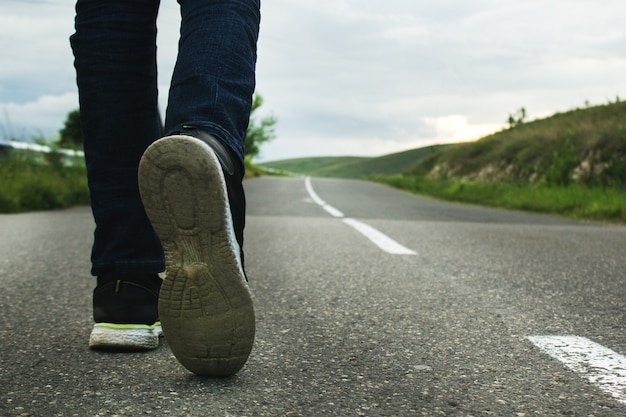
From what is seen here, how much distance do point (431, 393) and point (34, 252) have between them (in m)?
3.21

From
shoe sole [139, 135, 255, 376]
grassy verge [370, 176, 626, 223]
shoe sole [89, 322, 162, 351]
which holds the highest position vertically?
shoe sole [139, 135, 255, 376]

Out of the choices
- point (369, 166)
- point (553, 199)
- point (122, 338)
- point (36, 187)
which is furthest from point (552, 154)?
point (369, 166)

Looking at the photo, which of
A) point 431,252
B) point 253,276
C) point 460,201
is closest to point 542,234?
point 431,252

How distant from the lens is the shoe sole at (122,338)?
6.13ft

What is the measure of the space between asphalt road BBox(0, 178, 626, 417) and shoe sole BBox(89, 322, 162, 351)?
0.03 meters

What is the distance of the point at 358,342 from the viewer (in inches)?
80.4

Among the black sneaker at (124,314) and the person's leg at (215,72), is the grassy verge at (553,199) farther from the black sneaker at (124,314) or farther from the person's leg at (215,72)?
the person's leg at (215,72)

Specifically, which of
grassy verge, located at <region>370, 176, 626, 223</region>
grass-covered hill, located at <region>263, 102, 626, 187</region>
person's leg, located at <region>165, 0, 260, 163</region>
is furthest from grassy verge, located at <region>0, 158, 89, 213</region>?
grass-covered hill, located at <region>263, 102, 626, 187</region>

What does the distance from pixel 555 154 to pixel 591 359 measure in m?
14.8

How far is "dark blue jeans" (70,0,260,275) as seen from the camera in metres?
1.65

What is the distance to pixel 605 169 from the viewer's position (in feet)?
50.4

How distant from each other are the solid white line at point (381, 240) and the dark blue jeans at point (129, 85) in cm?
258

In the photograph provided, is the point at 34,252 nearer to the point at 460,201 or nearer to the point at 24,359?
the point at 24,359

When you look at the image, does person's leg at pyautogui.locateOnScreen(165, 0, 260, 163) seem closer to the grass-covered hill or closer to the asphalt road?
the asphalt road
